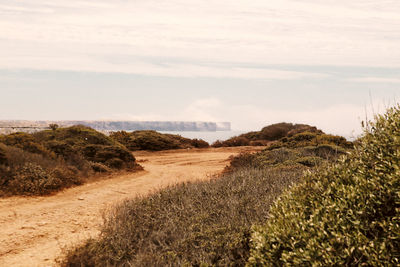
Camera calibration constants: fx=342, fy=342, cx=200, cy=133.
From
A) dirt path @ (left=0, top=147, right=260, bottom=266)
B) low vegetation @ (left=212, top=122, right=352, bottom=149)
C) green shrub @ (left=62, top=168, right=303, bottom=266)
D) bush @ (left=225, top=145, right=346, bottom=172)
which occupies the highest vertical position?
low vegetation @ (left=212, top=122, right=352, bottom=149)

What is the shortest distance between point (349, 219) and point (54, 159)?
1321 cm

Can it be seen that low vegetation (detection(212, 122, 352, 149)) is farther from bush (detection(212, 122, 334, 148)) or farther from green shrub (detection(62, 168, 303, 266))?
green shrub (detection(62, 168, 303, 266))

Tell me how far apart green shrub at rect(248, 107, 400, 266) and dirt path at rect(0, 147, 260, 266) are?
4.11 m

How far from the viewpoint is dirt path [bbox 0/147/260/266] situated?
732 cm

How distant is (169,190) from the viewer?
888 centimetres

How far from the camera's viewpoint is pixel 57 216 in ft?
31.9

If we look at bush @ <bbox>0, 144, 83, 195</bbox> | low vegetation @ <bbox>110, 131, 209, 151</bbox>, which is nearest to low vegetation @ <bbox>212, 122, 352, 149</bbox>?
low vegetation @ <bbox>110, 131, 209, 151</bbox>

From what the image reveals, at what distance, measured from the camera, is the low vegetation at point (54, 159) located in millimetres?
12156

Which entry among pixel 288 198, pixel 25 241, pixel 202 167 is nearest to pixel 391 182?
pixel 288 198

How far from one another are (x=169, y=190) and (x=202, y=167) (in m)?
9.84

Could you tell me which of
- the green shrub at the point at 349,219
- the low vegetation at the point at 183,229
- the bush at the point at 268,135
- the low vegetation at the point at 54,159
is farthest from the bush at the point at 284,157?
the bush at the point at 268,135

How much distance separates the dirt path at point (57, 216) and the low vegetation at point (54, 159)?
26.9 inches

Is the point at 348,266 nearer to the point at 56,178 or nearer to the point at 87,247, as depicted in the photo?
the point at 87,247

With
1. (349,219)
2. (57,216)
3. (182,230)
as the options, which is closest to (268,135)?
(57,216)
